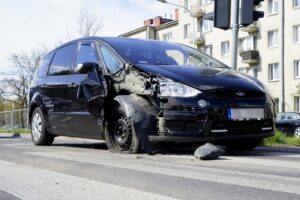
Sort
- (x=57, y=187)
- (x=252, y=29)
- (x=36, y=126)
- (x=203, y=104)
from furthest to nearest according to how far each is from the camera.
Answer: (x=252, y=29)
(x=36, y=126)
(x=203, y=104)
(x=57, y=187)

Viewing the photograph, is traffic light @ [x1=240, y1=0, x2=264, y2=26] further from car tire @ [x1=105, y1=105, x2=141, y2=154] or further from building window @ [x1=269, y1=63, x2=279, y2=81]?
building window @ [x1=269, y1=63, x2=279, y2=81]

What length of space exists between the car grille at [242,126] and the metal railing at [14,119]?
17984mm

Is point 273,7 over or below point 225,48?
over

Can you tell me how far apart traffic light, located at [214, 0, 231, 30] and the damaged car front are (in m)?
3.05

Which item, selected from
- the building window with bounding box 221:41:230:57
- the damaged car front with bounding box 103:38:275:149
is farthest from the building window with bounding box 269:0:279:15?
the damaged car front with bounding box 103:38:275:149

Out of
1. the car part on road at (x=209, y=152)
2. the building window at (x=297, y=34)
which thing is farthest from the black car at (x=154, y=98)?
the building window at (x=297, y=34)

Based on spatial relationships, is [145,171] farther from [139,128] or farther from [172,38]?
[172,38]

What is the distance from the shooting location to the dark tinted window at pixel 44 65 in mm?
9523

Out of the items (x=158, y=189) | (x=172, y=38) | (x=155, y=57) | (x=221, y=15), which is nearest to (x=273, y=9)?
(x=172, y=38)

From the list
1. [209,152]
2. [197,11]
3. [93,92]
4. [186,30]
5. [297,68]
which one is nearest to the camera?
[209,152]

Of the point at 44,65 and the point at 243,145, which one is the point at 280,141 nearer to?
the point at 243,145

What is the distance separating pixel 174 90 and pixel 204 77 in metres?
0.46

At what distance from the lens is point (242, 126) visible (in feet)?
21.7

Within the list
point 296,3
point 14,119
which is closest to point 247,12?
point 14,119
